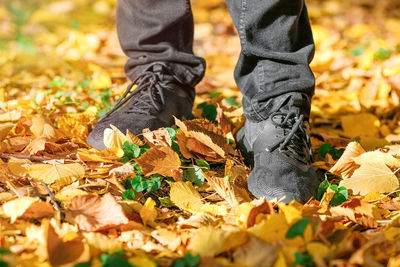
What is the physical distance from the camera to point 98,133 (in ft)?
4.59

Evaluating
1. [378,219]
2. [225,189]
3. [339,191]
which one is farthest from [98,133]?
[378,219]

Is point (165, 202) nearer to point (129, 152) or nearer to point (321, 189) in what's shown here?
point (129, 152)

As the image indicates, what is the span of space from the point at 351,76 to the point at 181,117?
3.89 ft

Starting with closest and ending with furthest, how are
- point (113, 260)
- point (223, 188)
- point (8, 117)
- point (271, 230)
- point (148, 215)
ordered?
point (113, 260), point (271, 230), point (148, 215), point (223, 188), point (8, 117)

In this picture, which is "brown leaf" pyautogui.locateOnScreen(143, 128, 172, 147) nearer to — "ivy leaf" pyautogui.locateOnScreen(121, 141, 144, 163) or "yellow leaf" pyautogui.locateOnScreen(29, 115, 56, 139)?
"ivy leaf" pyautogui.locateOnScreen(121, 141, 144, 163)

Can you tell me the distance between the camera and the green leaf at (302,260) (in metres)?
0.88

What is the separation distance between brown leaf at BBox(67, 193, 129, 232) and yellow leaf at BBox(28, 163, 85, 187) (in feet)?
0.56

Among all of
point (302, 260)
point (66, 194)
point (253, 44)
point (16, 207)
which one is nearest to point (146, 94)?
point (253, 44)

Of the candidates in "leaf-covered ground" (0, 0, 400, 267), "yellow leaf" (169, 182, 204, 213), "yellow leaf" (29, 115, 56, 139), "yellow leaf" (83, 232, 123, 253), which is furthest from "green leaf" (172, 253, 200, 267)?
"yellow leaf" (29, 115, 56, 139)

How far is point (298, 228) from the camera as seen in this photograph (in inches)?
37.4

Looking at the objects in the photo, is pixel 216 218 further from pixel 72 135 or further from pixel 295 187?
pixel 72 135

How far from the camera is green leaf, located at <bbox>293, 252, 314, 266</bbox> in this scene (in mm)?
884

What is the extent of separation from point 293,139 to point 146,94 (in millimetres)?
545

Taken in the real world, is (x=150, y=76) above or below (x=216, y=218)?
above
